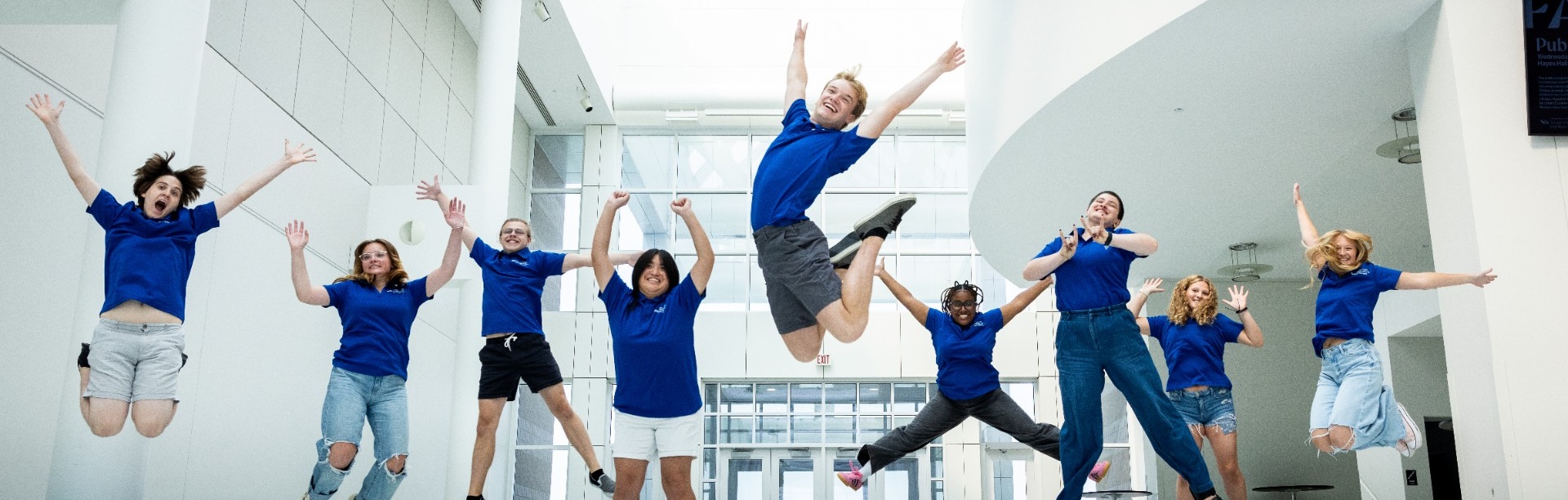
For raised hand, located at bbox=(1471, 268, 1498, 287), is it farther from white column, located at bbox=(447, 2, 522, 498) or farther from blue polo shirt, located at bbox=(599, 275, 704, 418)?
white column, located at bbox=(447, 2, 522, 498)

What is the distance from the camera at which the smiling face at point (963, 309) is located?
698cm

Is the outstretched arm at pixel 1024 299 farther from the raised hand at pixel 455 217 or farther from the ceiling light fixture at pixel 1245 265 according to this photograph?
the ceiling light fixture at pixel 1245 265

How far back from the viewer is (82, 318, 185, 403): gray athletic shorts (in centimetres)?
463

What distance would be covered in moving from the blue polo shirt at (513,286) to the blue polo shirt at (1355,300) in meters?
4.09

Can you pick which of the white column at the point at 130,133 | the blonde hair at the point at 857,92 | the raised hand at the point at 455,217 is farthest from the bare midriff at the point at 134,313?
the blonde hair at the point at 857,92

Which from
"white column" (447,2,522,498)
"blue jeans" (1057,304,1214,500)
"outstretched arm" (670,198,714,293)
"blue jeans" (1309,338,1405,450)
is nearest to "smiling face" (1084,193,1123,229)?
"blue jeans" (1057,304,1214,500)

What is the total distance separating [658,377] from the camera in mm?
4887

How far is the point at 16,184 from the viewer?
558 cm

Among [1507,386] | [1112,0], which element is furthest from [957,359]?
[1507,386]

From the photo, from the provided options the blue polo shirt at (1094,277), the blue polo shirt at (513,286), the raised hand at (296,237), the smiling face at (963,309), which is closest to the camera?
the blue polo shirt at (1094,277)

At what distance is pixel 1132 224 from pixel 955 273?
20.2 feet

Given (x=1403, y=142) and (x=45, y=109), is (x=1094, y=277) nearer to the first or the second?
(x=1403, y=142)

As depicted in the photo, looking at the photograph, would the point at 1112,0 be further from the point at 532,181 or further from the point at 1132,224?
the point at 532,181

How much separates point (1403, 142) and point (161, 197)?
7174 mm
